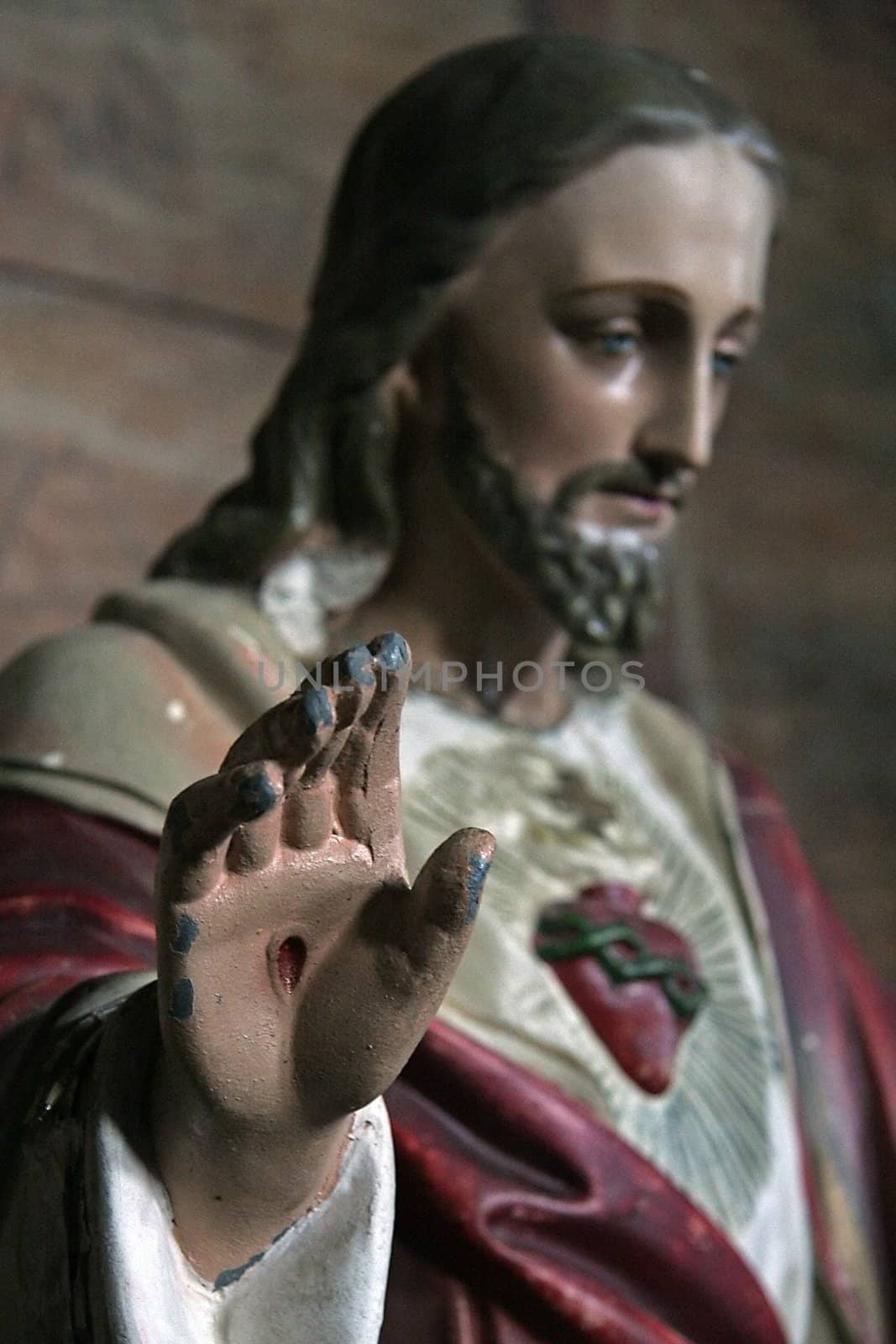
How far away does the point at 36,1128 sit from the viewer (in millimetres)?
853

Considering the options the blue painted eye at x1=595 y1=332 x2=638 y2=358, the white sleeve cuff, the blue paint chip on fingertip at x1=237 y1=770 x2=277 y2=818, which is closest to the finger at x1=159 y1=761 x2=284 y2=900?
the blue paint chip on fingertip at x1=237 y1=770 x2=277 y2=818

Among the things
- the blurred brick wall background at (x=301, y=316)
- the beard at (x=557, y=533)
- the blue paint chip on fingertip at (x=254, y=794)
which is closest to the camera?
the blue paint chip on fingertip at (x=254, y=794)

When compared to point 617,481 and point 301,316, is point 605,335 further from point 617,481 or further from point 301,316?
point 301,316

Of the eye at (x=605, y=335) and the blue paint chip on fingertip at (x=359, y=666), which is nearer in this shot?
the blue paint chip on fingertip at (x=359, y=666)

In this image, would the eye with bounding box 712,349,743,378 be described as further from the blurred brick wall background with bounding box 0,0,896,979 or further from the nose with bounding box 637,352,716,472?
the blurred brick wall background with bounding box 0,0,896,979

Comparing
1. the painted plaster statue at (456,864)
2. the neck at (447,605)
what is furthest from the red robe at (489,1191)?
the neck at (447,605)

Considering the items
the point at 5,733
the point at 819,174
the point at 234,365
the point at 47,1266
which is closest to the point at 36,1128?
the point at 47,1266

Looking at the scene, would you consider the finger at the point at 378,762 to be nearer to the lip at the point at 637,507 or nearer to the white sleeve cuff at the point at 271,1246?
the white sleeve cuff at the point at 271,1246

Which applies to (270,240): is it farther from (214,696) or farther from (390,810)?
(390,810)

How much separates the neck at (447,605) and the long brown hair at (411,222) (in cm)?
3

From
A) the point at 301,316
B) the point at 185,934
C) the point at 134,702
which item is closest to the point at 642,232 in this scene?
the point at 134,702

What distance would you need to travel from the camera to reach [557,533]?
1.42 metres

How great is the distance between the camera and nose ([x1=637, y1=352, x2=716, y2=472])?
1.39m

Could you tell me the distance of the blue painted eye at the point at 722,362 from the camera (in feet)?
4.78
